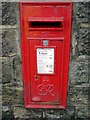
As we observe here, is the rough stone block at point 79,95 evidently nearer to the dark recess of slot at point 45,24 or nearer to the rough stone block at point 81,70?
the rough stone block at point 81,70

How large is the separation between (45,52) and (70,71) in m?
0.39

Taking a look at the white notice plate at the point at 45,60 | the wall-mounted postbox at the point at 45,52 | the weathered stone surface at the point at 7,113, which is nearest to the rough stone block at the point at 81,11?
the wall-mounted postbox at the point at 45,52

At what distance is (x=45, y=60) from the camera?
276 cm

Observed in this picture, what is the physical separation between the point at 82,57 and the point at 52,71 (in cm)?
36

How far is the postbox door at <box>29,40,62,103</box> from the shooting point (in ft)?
8.80

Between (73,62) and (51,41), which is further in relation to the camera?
(73,62)

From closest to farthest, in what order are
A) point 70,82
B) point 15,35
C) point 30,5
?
1. point 30,5
2. point 15,35
3. point 70,82

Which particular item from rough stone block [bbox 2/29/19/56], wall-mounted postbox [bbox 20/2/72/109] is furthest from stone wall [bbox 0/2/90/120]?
wall-mounted postbox [bbox 20/2/72/109]

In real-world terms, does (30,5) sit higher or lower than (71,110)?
higher

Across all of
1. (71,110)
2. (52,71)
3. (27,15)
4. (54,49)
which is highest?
(27,15)

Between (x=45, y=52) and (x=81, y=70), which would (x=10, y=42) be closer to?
(x=45, y=52)

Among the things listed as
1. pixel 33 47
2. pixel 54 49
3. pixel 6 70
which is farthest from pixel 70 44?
pixel 6 70

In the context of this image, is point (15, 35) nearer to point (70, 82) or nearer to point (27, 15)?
point (27, 15)

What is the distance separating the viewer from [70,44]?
9.07 ft
